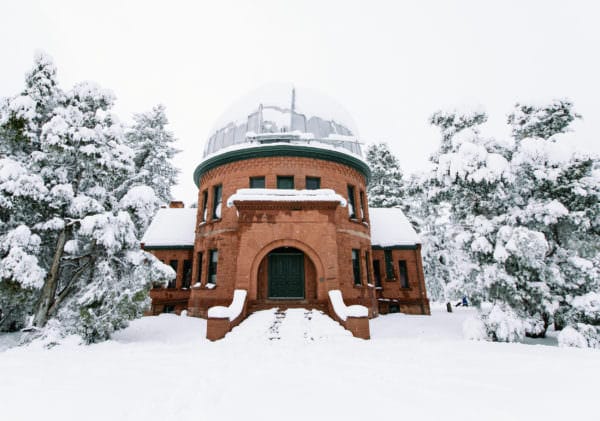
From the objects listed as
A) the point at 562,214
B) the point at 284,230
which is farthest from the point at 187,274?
the point at 562,214

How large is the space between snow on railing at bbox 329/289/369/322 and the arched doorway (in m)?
2.22

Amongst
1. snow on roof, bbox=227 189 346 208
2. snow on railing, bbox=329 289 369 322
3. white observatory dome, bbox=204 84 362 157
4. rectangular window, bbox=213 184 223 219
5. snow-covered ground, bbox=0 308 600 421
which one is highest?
white observatory dome, bbox=204 84 362 157

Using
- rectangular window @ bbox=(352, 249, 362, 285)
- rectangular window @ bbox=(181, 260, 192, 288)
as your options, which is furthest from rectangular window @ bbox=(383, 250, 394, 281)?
rectangular window @ bbox=(181, 260, 192, 288)

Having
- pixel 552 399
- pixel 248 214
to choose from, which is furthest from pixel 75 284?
pixel 552 399

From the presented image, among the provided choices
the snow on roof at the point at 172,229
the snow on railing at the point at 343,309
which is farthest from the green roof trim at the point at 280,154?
the snow on railing at the point at 343,309

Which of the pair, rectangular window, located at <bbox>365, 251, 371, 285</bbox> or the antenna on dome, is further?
rectangular window, located at <bbox>365, 251, 371, 285</bbox>

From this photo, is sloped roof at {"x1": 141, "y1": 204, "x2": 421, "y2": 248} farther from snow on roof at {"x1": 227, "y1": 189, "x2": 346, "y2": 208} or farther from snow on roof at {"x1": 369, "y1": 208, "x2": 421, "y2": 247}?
snow on roof at {"x1": 227, "y1": 189, "x2": 346, "y2": 208}

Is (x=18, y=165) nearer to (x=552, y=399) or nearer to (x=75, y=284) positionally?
(x=75, y=284)

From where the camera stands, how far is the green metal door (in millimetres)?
13422

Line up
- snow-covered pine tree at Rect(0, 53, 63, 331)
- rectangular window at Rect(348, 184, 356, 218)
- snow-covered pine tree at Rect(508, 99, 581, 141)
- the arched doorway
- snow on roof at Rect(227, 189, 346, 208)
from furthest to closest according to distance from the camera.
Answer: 1. rectangular window at Rect(348, 184, 356, 218)
2. the arched doorway
3. snow on roof at Rect(227, 189, 346, 208)
4. snow-covered pine tree at Rect(508, 99, 581, 141)
5. snow-covered pine tree at Rect(0, 53, 63, 331)

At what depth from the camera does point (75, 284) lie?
972 cm

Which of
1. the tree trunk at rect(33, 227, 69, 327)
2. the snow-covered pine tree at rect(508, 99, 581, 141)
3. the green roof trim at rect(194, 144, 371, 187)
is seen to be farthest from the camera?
the green roof trim at rect(194, 144, 371, 187)

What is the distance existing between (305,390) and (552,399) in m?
3.27

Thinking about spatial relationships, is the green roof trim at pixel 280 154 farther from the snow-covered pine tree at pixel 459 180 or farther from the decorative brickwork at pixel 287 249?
the snow-covered pine tree at pixel 459 180
